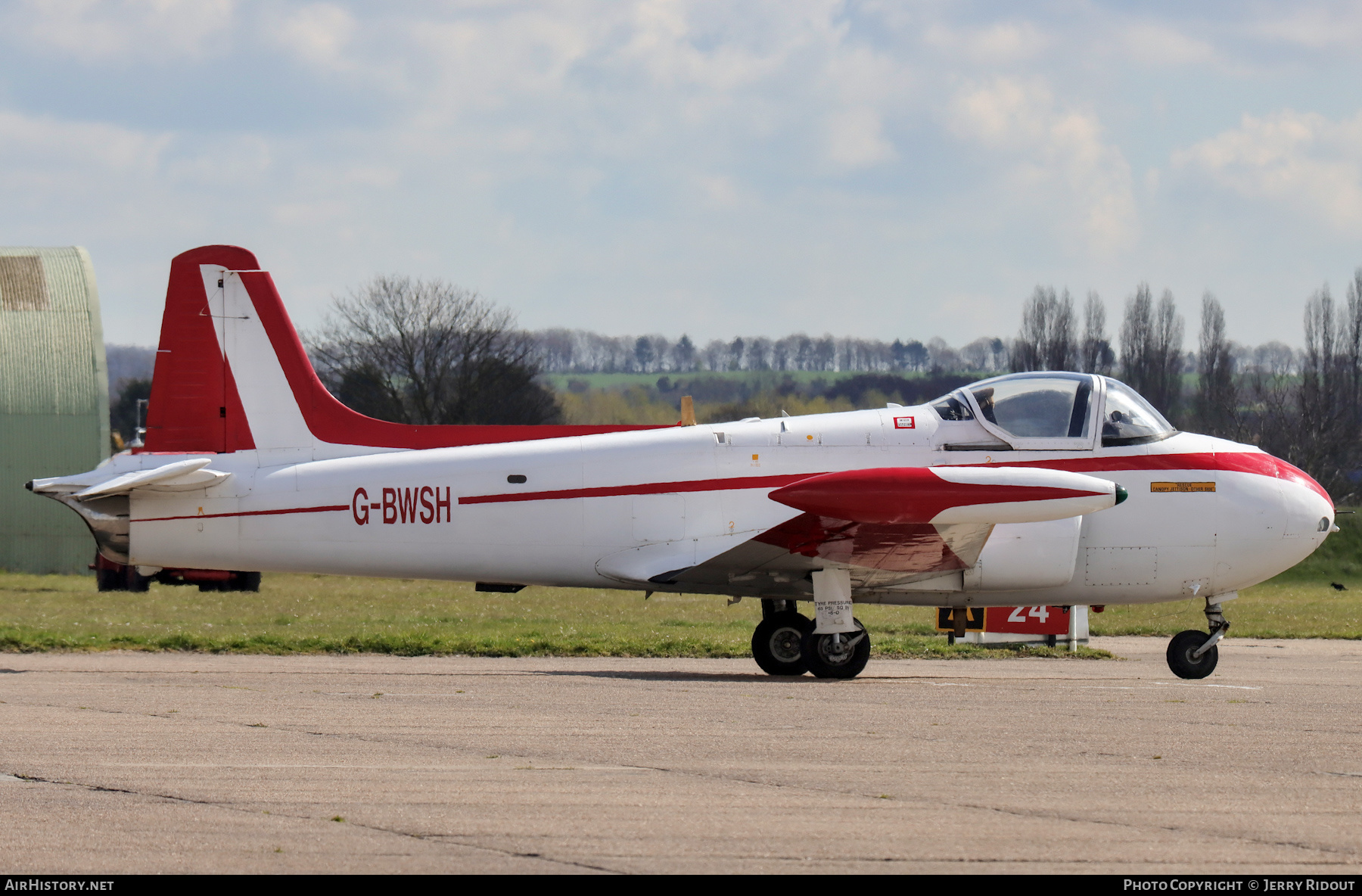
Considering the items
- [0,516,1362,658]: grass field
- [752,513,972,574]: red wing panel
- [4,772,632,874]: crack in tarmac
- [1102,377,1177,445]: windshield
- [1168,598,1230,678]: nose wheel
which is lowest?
[0,516,1362,658]: grass field

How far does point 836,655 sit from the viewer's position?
1279cm

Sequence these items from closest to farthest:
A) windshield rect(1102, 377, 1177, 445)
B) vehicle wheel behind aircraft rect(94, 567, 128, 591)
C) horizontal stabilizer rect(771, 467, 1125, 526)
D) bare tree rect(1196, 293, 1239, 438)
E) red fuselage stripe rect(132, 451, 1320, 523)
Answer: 1. horizontal stabilizer rect(771, 467, 1125, 526)
2. red fuselage stripe rect(132, 451, 1320, 523)
3. windshield rect(1102, 377, 1177, 445)
4. vehicle wheel behind aircraft rect(94, 567, 128, 591)
5. bare tree rect(1196, 293, 1239, 438)

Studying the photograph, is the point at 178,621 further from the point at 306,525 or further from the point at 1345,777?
the point at 1345,777

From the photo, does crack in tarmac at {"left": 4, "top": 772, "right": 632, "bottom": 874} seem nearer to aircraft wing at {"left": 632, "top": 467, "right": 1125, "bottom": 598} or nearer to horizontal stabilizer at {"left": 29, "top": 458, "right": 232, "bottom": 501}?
horizontal stabilizer at {"left": 29, "top": 458, "right": 232, "bottom": 501}

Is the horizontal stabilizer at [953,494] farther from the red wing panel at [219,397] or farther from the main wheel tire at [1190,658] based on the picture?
Answer: the main wheel tire at [1190,658]

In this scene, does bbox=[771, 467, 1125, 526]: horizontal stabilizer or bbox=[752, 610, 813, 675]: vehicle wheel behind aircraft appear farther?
bbox=[752, 610, 813, 675]: vehicle wheel behind aircraft

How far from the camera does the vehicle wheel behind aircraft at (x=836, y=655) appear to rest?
12789mm

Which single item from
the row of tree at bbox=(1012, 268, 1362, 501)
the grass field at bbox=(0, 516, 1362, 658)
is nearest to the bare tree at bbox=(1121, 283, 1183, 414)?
the row of tree at bbox=(1012, 268, 1362, 501)

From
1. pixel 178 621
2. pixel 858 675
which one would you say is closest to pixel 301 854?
pixel 858 675

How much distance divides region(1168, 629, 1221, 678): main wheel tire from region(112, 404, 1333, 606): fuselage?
526 mm

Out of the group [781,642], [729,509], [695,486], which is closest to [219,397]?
[695,486]

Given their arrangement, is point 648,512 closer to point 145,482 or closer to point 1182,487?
point 145,482

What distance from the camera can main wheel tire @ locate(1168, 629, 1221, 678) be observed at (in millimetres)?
13328

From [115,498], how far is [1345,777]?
10.6 metres
